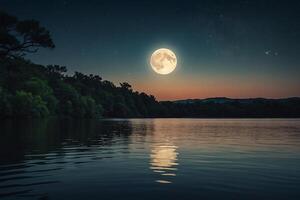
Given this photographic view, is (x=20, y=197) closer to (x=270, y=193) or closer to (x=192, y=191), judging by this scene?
(x=192, y=191)

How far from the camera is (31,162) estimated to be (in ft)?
78.3

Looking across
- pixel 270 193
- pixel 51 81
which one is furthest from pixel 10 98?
pixel 270 193

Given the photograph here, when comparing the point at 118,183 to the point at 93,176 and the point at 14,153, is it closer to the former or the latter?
the point at 93,176

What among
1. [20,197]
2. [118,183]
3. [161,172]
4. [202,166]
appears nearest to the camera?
[20,197]

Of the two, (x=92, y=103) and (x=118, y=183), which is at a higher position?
(x=92, y=103)

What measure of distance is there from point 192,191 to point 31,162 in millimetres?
12416

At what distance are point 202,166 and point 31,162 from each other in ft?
35.4

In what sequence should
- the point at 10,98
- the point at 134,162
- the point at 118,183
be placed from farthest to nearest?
the point at 10,98, the point at 134,162, the point at 118,183

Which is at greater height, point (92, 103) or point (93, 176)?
point (92, 103)

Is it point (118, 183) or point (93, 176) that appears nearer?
point (118, 183)

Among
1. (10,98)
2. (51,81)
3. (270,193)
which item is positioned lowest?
(270,193)

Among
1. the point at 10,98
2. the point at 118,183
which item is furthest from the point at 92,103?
the point at 118,183

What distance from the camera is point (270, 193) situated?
15.3 meters

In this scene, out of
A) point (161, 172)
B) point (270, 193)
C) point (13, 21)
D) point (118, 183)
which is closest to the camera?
point (270, 193)
